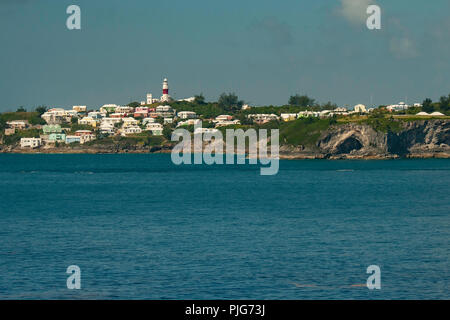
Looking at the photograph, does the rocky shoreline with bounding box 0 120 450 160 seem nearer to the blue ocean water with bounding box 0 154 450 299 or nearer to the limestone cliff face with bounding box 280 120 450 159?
the limestone cliff face with bounding box 280 120 450 159

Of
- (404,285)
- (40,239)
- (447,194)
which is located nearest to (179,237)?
(40,239)

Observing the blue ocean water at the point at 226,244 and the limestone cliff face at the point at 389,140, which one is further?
the limestone cliff face at the point at 389,140

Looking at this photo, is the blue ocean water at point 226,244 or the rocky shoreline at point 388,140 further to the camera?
the rocky shoreline at point 388,140

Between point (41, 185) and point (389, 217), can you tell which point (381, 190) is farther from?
point (41, 185)

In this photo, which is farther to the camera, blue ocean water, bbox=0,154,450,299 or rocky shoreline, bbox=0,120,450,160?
rocky shoreline, bbox=0,120,450,160

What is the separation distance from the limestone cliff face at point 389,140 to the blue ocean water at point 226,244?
10735cm

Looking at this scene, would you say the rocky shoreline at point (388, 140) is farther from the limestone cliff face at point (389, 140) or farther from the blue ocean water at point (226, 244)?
the blue ocean water at point (226, 244)

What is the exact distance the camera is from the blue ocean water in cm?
3039

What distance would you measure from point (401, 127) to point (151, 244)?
163 meters

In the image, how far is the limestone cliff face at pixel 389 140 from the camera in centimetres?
19300

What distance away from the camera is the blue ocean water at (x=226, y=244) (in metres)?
30.4

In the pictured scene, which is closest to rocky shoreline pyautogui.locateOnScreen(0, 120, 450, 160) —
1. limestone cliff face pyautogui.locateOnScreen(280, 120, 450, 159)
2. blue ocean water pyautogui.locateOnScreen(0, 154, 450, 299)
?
limestone cliff face pyautogui.locateOnScreen(280, 120, 450, 159)

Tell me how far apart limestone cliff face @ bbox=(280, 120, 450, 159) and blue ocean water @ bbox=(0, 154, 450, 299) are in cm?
10735

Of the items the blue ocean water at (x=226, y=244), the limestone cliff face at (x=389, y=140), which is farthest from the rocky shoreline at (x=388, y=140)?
the blue ocean water at (x=226, y=244)
